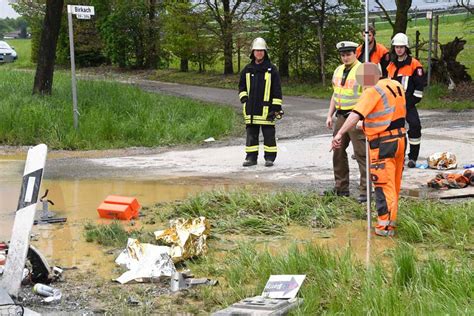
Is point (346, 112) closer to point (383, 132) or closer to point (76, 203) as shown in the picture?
point (383, 132)

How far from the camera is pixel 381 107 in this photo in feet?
23.0

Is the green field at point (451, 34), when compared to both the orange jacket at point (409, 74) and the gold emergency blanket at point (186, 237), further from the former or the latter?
the gold emergency blanket at point (186, 237)

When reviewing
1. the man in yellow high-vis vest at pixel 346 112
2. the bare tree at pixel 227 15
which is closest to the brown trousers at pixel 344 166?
the man in yellow high-vis vest at pixel 346 112

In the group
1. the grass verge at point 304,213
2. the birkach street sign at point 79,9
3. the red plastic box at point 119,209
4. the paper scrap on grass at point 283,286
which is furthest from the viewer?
the birkach street sign at point 79,9

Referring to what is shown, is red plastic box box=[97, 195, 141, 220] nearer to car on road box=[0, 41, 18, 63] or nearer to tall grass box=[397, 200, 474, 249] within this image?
tall grass box=[397, 200, 474, 249]

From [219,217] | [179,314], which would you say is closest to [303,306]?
[179,314]

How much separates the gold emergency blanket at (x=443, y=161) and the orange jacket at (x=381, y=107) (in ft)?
11.8

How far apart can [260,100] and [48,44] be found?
353 inches

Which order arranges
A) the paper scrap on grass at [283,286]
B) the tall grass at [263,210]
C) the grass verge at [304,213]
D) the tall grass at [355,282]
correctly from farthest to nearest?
1. the tall grass at [263,210]
2. the grass verge at [304,213]
3. the paper scrap on grass at [283,286]
4. the tall grass at [355,282]

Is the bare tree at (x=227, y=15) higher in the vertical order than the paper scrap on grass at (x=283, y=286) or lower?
higher

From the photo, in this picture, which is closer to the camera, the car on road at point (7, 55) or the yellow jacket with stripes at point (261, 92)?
the yellow jacket with stripes at point (261, 92)

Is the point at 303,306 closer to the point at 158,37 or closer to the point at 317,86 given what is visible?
the point at 317,86

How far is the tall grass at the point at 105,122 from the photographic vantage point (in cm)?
1388

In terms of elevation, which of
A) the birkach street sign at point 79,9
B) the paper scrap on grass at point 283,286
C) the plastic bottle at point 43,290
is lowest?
the plastic bottle at point 43,290
